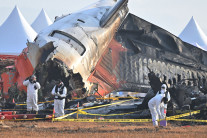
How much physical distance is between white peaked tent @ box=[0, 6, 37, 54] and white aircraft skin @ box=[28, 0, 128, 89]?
1712 centimetres

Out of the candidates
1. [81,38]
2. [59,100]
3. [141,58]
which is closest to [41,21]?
[141,58]

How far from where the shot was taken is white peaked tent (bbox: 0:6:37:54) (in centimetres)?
4275

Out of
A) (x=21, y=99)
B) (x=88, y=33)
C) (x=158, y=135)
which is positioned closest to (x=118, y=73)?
(x=88, y=33)

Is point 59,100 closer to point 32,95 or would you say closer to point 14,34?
point 32,95

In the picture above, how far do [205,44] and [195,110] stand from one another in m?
47.9

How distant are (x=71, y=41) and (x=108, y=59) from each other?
18.7 ft

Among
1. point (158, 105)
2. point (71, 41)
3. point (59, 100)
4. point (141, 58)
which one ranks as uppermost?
point (141, 58)

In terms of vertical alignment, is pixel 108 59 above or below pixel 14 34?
below

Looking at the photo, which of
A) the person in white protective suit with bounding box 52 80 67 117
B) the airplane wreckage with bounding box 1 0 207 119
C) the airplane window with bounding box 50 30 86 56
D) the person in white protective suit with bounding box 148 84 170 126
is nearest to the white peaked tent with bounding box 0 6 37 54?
the airplane wreckage with bounding box 1 0 207 119

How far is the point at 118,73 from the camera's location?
2777cm

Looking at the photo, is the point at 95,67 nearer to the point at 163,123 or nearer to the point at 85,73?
the point at 85,73

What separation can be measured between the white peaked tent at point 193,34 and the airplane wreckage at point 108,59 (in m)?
29.9

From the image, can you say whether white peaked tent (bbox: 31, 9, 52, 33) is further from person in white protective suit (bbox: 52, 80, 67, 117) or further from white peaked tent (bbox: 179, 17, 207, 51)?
person in white protective suit (bbox: 52, 80, 67, 117)

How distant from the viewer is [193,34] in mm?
64625
